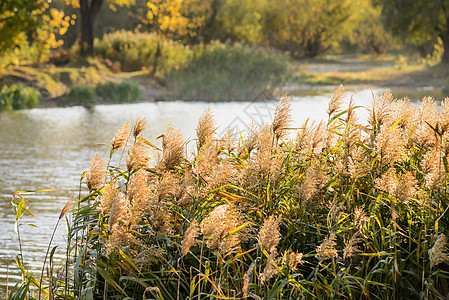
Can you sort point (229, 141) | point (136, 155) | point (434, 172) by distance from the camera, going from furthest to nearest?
1. point (229, 141)
2. point (136, 155)
3. point (434, 172)

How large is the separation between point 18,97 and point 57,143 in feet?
26.7

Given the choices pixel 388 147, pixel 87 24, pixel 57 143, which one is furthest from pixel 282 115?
pixel 87 24

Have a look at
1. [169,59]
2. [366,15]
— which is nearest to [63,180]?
[169,59]

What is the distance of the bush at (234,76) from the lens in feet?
80.2

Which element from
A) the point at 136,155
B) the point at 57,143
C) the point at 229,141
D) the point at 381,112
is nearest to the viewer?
the point at 136,155

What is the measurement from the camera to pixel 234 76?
24641 mm

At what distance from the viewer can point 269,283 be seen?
114 inches

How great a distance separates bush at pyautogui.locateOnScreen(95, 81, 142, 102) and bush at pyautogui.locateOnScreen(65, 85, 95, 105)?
857mm

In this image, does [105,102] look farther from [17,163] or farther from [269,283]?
[269,283]

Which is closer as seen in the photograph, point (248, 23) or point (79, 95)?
point (79, 95)

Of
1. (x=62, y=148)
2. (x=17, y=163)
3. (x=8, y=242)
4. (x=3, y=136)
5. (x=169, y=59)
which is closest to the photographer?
(x=8, y=242)

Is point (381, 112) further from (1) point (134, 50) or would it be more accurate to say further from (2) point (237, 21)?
(2) point (237, 21)

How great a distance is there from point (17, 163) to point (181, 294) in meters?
9.35

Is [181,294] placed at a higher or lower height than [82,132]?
higher
